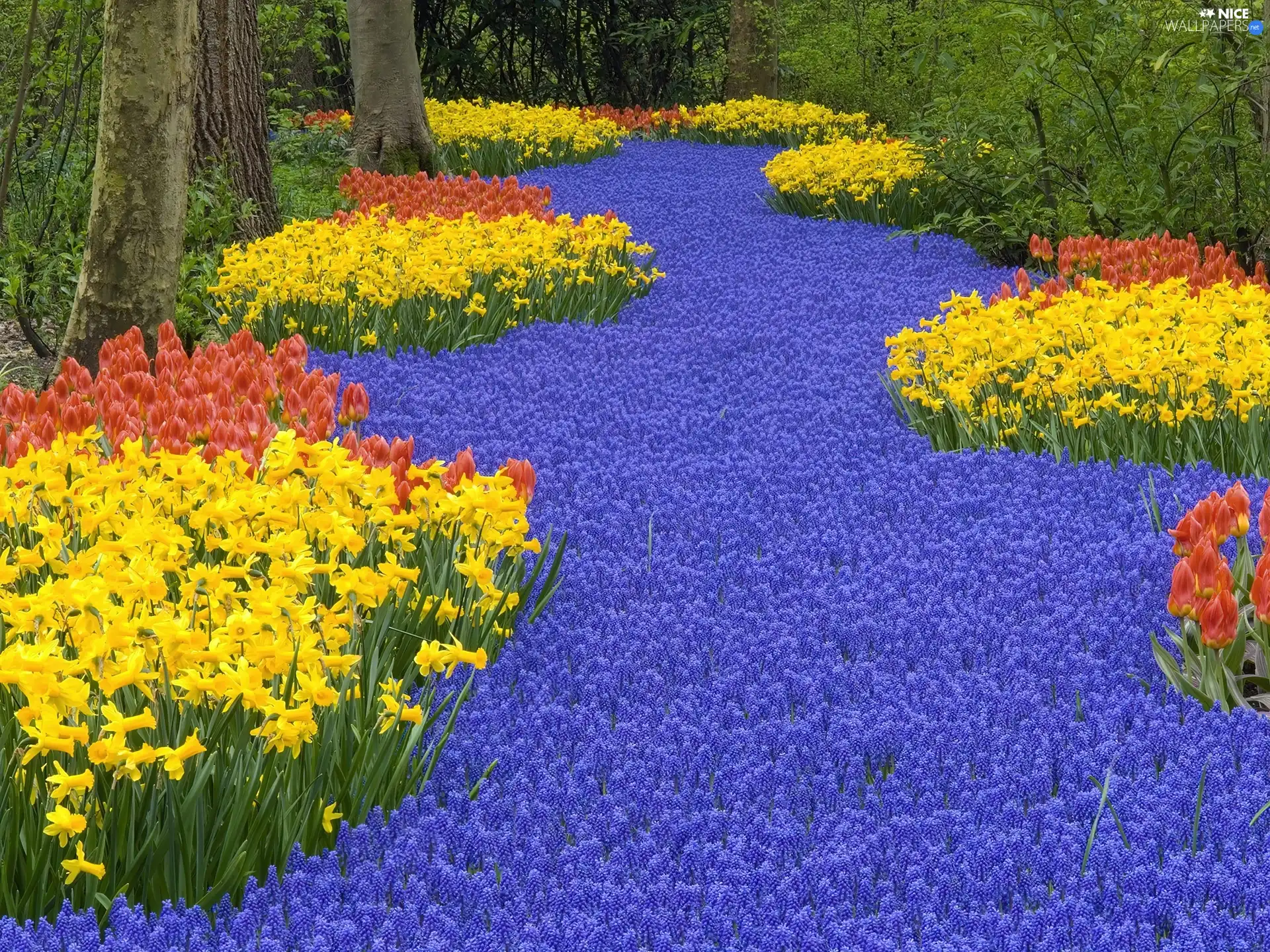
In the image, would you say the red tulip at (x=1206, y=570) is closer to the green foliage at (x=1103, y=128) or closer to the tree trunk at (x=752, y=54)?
the green foliage at (x=1103, y=128)

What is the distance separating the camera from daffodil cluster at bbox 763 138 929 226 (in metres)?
10.3

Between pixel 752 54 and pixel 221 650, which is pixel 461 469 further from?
pixel 752 54

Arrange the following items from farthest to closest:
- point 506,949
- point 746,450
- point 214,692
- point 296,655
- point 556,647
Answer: point 746,450
point 556,647
point 296,655
point 214,692
point 506,949

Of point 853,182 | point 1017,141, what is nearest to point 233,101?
point 853,182

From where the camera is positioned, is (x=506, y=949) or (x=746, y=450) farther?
(x=746, y=450)

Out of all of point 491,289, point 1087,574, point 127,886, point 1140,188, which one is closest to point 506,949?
point 127,886

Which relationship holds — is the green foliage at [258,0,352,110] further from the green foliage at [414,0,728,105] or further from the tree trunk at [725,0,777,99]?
the tree trunk at [725,0,777,99]

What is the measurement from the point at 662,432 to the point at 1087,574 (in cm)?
196

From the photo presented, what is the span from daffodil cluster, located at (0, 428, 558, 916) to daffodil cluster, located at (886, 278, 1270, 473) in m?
2.18

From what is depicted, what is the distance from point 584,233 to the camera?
8.21 m

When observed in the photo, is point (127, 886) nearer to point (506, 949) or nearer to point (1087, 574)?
point (506, 949)

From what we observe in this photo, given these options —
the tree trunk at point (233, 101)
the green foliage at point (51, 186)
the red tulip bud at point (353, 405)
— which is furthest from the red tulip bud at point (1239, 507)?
the tree trunk at point (233, 101)

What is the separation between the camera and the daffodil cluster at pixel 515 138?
545 inches

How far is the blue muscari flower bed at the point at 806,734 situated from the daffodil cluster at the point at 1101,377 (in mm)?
210
